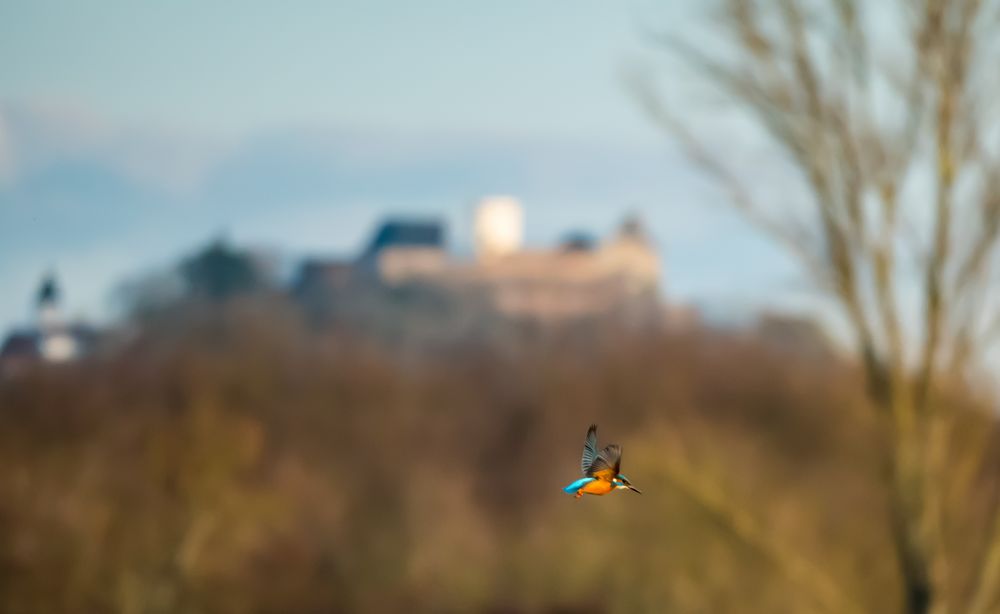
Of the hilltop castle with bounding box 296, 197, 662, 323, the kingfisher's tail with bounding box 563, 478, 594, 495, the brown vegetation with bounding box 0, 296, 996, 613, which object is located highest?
the hilltop castle with bounding box 296, 197, 662, 323

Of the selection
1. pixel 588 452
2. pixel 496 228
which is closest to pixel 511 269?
pixel 496 228

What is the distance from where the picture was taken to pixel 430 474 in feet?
142

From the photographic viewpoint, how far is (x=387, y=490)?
39.7 m

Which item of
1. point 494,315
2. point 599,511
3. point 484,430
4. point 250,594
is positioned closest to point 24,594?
point 250,594

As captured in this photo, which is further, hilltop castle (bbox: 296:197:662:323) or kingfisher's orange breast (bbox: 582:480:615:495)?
hilltop castle (bbox: 296:197:662:323)

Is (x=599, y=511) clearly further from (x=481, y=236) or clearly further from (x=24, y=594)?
(x=481, y=236)

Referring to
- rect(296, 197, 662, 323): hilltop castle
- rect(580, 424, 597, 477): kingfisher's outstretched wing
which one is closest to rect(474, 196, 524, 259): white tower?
rect(296, 197, 662, 323): hilltop castle

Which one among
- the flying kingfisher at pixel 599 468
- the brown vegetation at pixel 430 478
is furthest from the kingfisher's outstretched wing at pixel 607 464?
the brown vegetation at pixel 430 478

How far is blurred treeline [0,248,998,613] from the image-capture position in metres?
19.7

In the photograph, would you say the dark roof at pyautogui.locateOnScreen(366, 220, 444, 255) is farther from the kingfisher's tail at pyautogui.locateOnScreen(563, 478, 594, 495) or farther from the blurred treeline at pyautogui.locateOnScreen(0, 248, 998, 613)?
the kingfisher's tail at pyautogui.locateOnScreen(563, 478, 594, 495)

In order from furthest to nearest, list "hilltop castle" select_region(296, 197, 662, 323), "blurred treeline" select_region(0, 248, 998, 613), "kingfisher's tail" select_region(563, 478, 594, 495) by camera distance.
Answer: "hilltop castle" select_region(296, 197, 662, 323), "blurred treeline" select_region(0, 248, 998, 613), "kingfisher's tail" select_region(563, 478, 594, 495)

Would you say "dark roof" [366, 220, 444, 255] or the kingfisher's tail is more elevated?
"dark roof" [366, 220, 444, 255]

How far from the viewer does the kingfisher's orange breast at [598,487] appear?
2236 mm

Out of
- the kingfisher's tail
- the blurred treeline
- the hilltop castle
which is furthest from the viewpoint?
the hilltop castle
